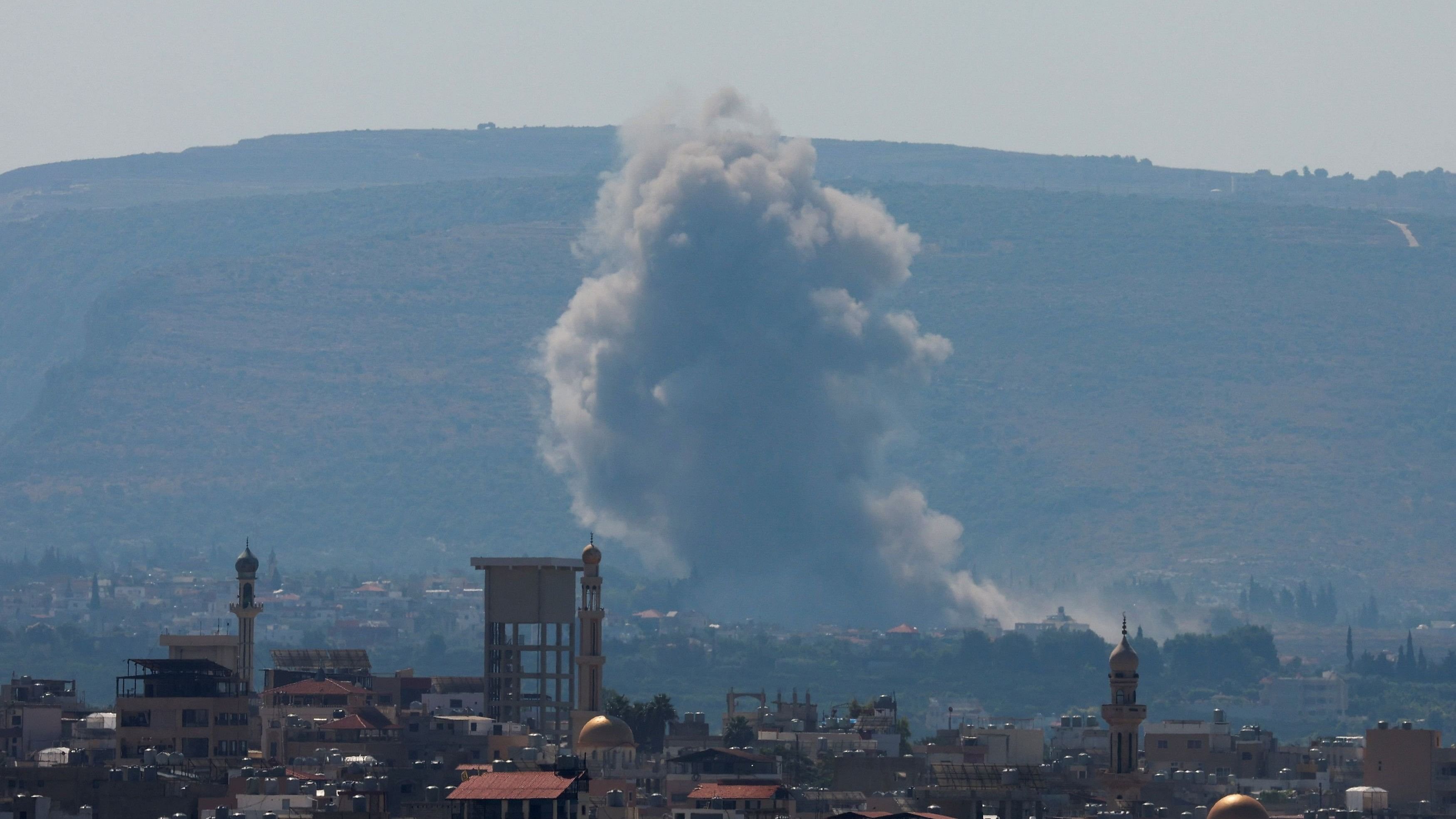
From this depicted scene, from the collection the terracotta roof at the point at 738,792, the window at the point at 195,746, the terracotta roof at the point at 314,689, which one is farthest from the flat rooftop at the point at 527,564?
the terracotta roof at the point at 738,792

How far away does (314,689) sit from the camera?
105 meters

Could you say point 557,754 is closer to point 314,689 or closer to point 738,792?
point 738,792

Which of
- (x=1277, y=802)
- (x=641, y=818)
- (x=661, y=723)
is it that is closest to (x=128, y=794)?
(x=641, y=818)

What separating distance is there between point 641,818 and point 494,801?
1048 centimetres

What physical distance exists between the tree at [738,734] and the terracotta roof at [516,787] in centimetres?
3848

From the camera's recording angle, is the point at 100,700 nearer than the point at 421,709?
No

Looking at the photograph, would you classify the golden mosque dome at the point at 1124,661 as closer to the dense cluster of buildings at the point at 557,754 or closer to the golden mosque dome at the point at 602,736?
the dense cluster of buildings at the point at 557,754

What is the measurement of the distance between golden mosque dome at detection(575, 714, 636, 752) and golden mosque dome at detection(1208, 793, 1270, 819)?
77.8 feet

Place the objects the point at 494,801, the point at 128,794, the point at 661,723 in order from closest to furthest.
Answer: the point at 494,801
the point at 128,794
the point at 661,723

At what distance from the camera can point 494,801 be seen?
198 ft

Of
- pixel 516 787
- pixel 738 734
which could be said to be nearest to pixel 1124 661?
pixel 516 787

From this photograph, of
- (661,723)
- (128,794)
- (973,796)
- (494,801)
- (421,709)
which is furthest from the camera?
(661,723)

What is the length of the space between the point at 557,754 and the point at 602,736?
4501mm

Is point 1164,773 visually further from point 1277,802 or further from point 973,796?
point 973,796
